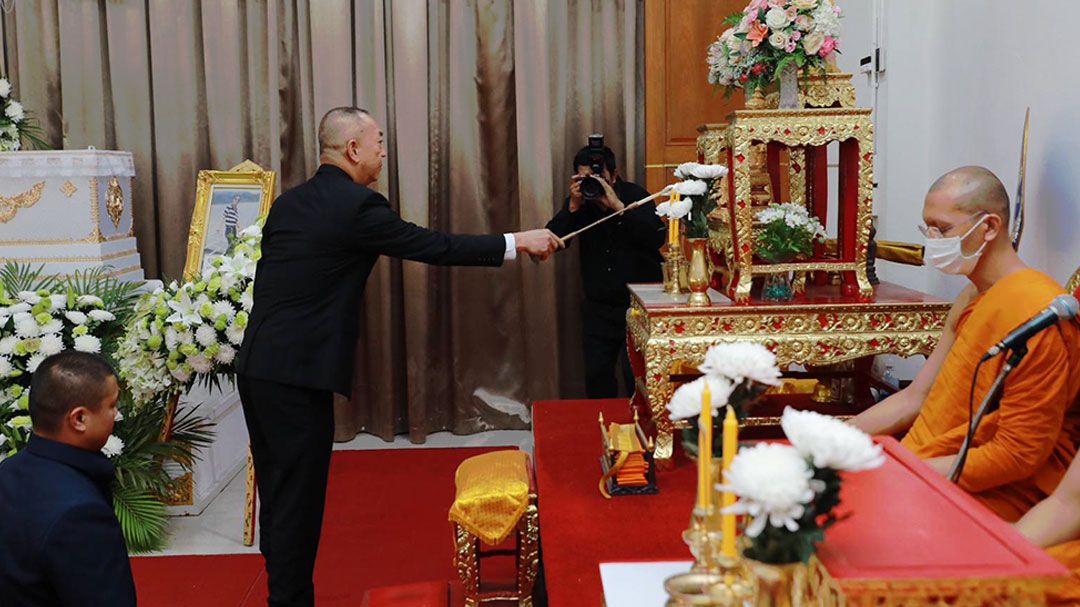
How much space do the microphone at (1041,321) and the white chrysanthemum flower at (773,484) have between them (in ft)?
3.07

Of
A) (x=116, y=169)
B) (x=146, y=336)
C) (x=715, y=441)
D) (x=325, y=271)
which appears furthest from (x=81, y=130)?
(x=715, y=441)

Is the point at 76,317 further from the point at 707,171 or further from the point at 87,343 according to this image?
the point at 707,171

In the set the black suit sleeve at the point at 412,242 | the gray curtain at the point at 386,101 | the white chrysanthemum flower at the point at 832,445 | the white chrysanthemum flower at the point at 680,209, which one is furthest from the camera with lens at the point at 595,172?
the white chrysanthemum flower at the point at 832,445

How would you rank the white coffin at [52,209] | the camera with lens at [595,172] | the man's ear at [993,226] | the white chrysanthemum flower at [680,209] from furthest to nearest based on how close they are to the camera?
the white coffin at [52,209] < the camera with lens at [595,172] < the white chrysanthemum flower at [680,209] < the man's ear at [993,226]

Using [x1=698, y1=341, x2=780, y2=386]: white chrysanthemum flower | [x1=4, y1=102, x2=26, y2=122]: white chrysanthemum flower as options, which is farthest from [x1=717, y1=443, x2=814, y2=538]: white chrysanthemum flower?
[x1=4, y1=102, x2=26, y2=122]: white chrysanthemum flower

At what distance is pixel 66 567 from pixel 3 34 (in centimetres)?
437

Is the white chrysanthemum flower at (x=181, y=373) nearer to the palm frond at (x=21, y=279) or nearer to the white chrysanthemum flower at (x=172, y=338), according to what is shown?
the white chrysanthemum flower at (x=172, y=338)

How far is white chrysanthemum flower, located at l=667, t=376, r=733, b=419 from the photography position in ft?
4.58

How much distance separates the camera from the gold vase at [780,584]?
1.22 m

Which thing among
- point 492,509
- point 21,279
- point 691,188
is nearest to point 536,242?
point 691,188

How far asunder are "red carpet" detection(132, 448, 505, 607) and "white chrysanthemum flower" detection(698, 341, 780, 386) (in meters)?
2.19

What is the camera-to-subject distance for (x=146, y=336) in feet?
12.1

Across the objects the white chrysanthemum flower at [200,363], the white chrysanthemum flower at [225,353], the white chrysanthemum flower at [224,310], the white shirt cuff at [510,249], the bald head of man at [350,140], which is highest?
the bald head of man at [350,140]

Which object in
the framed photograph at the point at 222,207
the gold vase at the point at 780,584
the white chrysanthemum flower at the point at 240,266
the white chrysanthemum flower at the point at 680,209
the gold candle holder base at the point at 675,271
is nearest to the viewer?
the gold vase at the point at 780,584
